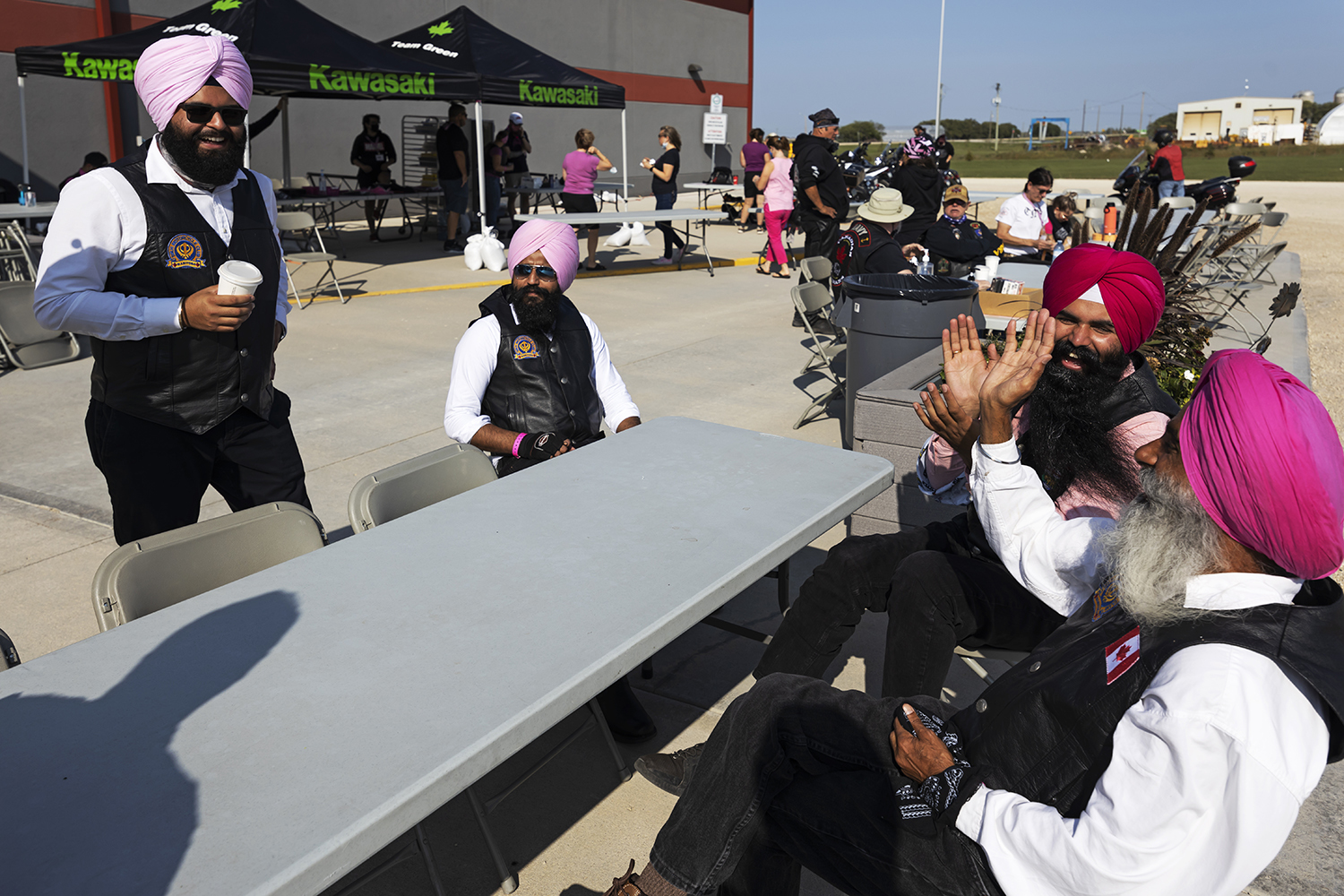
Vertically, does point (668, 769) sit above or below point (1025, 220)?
below

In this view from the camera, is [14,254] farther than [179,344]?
Yes

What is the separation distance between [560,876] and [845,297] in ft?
11.5

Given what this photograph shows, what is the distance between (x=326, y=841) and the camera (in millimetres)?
1292

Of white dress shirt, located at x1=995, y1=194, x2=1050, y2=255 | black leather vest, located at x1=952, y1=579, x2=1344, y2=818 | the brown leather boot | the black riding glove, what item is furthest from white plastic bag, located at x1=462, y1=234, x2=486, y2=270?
black leather vest, located at x1=952, y1=579, x2=1344, y2=818

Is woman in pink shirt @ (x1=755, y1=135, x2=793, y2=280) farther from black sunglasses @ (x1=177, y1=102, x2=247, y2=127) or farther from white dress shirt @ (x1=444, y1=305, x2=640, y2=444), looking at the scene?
black sunglasses @ (x1=177, y1=102, x2=247, y2=127)

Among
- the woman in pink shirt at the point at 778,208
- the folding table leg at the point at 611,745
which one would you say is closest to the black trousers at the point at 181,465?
the folding table leg at the point at 611,745

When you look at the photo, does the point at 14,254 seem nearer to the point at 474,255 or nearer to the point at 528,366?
the point at 474,255

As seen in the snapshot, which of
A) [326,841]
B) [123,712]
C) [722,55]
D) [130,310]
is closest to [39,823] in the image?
[123,712]

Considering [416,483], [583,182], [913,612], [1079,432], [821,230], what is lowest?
[913,612]

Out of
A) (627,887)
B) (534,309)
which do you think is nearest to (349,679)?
(627,887)

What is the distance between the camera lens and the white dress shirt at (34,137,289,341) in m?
2.46

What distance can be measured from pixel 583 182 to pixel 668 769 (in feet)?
36.9

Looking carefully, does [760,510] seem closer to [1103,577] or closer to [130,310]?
[1103,577]

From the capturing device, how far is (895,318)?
4.81 metres
